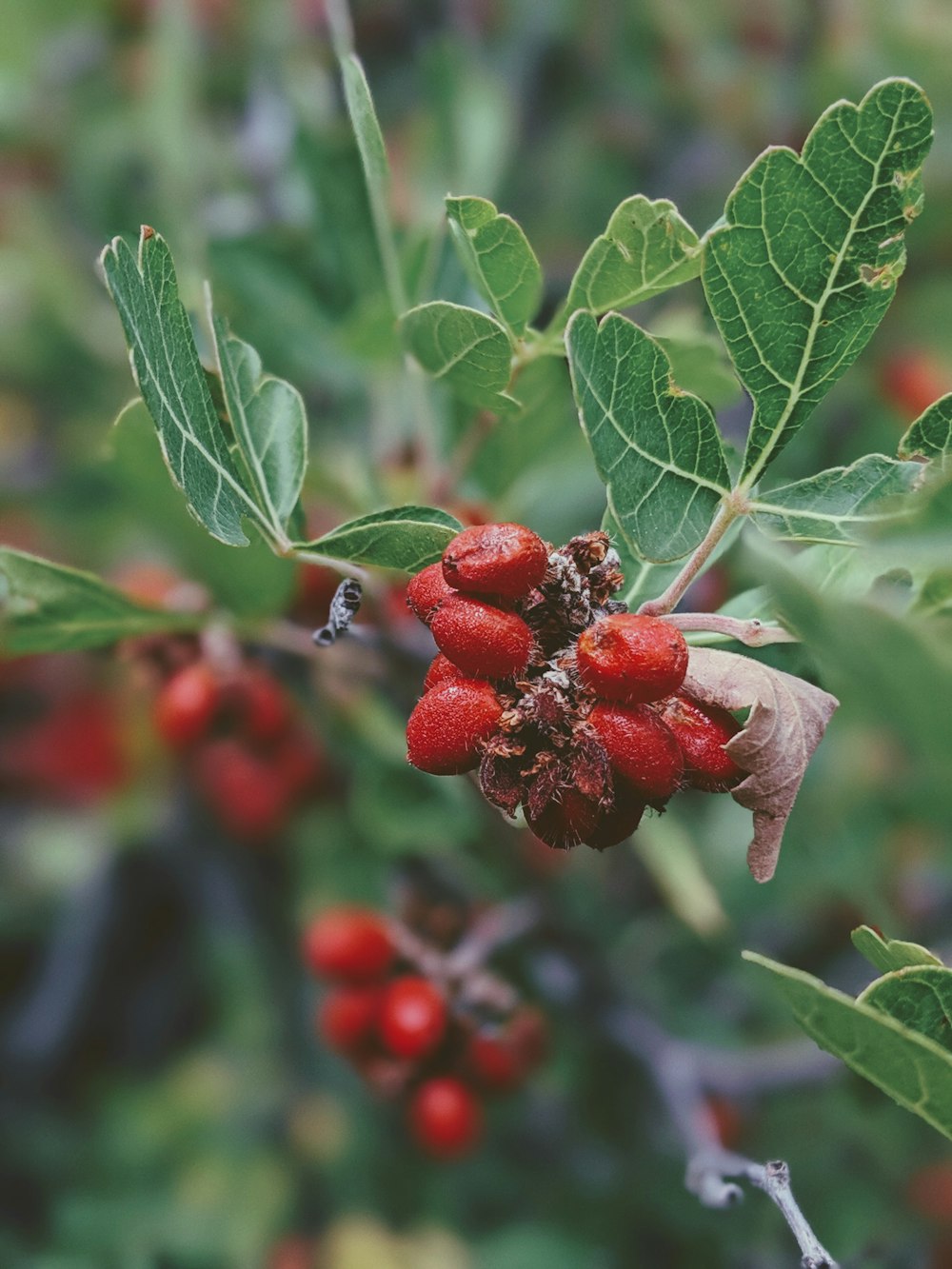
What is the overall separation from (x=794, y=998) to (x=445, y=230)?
1.01 m

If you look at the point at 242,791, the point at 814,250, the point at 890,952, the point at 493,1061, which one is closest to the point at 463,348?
the point at 814,250

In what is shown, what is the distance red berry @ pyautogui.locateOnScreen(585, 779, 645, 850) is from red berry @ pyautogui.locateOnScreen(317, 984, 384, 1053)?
93 centimetres

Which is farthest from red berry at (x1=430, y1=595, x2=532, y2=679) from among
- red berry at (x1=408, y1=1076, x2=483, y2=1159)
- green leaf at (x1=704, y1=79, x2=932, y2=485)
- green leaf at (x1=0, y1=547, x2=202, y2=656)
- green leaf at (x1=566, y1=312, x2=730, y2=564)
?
red berry at (x1=408, y1=1076, x2=483, y2=1159)

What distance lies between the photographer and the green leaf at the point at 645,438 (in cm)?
81

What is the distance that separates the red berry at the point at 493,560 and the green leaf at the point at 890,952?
0.36 meters

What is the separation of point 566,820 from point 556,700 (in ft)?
0.29

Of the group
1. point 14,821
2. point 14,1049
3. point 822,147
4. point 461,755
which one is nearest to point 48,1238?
point 14,1049

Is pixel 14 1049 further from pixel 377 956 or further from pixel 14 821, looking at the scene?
pixel 377 956

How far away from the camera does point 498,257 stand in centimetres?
94

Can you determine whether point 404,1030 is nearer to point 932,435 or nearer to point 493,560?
point 493,560

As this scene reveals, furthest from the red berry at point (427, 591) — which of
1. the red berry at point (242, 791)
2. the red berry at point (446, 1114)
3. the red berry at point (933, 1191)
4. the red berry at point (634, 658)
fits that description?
the red berry at point (933, 1191)

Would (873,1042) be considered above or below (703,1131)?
above

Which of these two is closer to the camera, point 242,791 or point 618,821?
point 618,821

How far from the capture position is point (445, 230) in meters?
1.42
